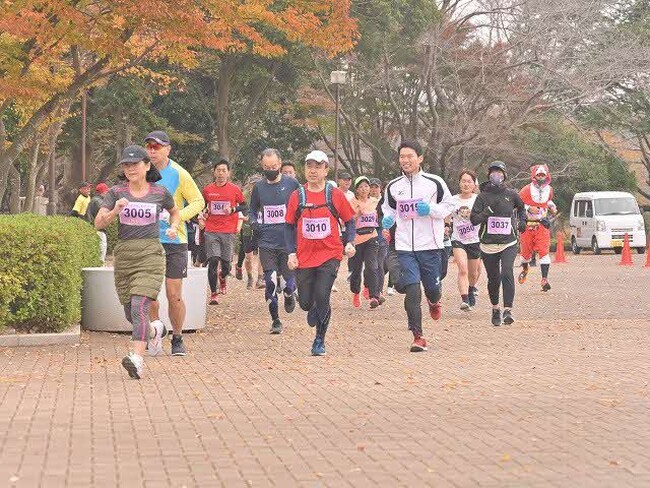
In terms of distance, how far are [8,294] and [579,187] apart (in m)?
48.0

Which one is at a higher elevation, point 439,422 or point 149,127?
point 149,127

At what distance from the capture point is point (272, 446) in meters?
7.71

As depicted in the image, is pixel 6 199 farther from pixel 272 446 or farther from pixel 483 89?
pixel 272 446

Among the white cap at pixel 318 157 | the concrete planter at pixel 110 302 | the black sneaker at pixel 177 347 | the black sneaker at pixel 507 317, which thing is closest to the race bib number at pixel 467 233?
the black sneaker at pixel 507 317

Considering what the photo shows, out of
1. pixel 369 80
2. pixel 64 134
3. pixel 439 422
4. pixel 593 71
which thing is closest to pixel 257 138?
pixel 369 80

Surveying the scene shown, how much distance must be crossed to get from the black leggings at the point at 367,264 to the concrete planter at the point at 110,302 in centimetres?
433

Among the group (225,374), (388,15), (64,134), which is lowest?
(225,374)

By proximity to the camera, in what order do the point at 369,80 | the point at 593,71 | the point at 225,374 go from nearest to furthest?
1. the point at 225,374
2. the point at 593,71
3. the point at 369,80

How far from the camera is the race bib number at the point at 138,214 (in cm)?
1135

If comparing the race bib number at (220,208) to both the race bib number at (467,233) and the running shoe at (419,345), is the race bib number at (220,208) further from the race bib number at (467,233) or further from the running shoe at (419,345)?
the running shoe at (419,345)

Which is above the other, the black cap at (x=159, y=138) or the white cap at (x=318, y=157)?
the black cap at (x=159, y=138)

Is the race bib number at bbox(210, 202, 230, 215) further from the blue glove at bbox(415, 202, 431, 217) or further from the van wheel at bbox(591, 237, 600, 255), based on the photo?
the van wheel at bbox(591, 237, 600, 255)

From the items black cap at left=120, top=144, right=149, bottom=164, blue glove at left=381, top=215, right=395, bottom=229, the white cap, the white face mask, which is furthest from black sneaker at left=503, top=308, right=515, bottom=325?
black cap at left=120, top=144, right=149, bottom=164

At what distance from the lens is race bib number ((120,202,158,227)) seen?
1135cm
